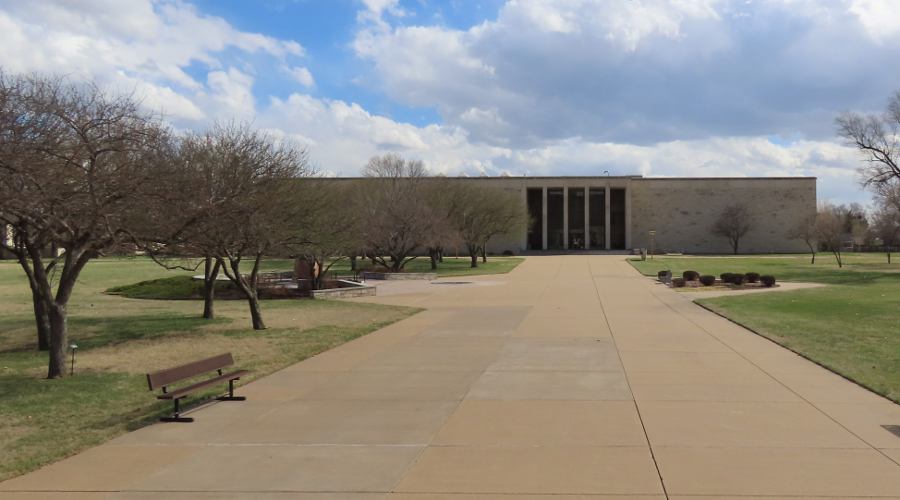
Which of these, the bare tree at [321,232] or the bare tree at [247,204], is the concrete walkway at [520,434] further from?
the bare tree at [321,232]

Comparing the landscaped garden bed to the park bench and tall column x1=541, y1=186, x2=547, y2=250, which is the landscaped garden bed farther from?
tall column x1=541, y1=186, x2=547, y2=250

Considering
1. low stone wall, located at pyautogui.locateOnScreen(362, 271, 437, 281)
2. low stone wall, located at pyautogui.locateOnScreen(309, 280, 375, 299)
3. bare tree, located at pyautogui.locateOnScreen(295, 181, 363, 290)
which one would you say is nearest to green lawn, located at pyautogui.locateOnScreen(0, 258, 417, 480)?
low stone wall, located at pyautogui.locateOnScreen(309, 280, 375, 299)

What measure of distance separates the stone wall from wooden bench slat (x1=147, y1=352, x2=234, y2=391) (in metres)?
99.3

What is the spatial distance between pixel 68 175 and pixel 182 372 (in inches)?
156

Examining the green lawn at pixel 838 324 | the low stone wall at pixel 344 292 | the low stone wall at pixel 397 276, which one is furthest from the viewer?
the low stone wall at pixel 397 276

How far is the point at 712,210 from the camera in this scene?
10481 centimetres

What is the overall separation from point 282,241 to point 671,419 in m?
13.7

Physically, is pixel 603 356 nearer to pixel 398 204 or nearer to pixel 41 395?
pixel 41 395

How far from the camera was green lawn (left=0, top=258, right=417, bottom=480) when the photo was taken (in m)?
8.34

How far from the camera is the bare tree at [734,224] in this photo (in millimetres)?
101312

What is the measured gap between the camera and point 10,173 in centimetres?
979

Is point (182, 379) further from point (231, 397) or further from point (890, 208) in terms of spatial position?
point (890, 208)

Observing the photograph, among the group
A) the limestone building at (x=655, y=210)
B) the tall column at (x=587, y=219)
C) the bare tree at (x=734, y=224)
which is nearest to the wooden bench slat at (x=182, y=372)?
the limestone building at (x=655, y=210)

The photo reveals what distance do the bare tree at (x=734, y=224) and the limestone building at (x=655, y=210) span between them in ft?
3.70
